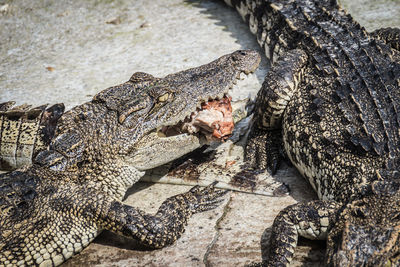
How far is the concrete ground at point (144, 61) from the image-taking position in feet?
12.3

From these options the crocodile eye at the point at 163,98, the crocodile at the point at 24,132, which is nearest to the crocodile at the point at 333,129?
the crocodile eye at the point at 163,98

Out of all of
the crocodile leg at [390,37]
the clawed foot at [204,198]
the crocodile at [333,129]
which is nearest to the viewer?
the crocodile at [333,129]

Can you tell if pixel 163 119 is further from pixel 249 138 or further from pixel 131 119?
pixel 249 138

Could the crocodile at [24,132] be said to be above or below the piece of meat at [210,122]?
below

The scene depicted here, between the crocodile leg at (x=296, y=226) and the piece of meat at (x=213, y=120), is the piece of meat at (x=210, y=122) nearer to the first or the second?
the piece of meat at (x=213, y=120)

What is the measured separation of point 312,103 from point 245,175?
32.3 inches

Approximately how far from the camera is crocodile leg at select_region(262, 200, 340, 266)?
131 inches

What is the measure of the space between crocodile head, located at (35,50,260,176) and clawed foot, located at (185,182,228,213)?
0.35 m

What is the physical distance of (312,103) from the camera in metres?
4.29

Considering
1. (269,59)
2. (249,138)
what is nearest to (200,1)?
(269,59)

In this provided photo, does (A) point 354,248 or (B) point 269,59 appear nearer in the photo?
(A) point 354,248

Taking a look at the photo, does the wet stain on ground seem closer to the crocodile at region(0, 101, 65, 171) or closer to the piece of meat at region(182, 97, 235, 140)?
the piece of meat at region(182, 97, 235, 140)

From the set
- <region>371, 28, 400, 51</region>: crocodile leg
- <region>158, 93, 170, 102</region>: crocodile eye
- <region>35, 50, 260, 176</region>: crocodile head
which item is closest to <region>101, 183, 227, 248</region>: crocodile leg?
<region>35, 50, 260, 176</region>: crocodile head

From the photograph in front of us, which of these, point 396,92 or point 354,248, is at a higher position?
point 396,92
